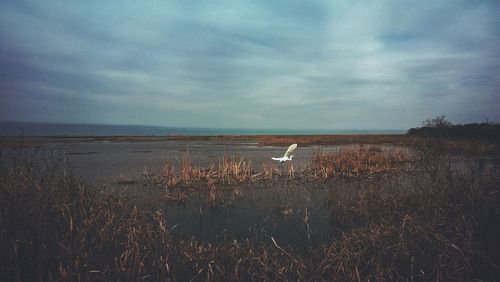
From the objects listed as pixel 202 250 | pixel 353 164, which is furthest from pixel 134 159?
pixel 202 250

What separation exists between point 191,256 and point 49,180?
3333 mm

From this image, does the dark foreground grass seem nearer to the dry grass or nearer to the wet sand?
the wet sand

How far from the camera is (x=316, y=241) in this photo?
6.14 meters

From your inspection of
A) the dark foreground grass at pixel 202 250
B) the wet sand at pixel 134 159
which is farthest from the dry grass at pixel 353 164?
the dark foreground grass at pixel 202 250

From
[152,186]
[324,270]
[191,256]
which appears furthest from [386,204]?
[152,186]

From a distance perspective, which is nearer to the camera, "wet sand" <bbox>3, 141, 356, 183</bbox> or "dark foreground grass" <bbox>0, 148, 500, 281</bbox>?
"dark foreground grass" <bbox>0, 148, 500, 281</bbox>

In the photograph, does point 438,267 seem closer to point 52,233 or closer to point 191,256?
point 191,256

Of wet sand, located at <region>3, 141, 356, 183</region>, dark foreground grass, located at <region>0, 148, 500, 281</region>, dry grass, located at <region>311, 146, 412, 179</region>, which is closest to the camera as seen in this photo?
dark foreground grass, located at <region>0, 148, 500, 281</region>

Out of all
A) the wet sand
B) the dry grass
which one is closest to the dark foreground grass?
the wet sand

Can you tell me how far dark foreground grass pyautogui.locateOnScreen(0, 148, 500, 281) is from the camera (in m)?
4.21

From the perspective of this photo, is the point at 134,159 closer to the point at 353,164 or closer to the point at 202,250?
the point at 353,164

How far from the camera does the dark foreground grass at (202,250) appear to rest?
13.8 ft

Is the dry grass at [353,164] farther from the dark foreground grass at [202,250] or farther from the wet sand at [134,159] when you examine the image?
the dark foreground grass at [202,250]

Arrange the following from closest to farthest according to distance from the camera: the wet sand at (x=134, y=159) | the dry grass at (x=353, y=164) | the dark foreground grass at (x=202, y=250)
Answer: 1. the dark foreground grass at (x=202, y=250)
2. the dry grass at (x=353, y=164)
3. the wet sand at (x=134, y=159)
